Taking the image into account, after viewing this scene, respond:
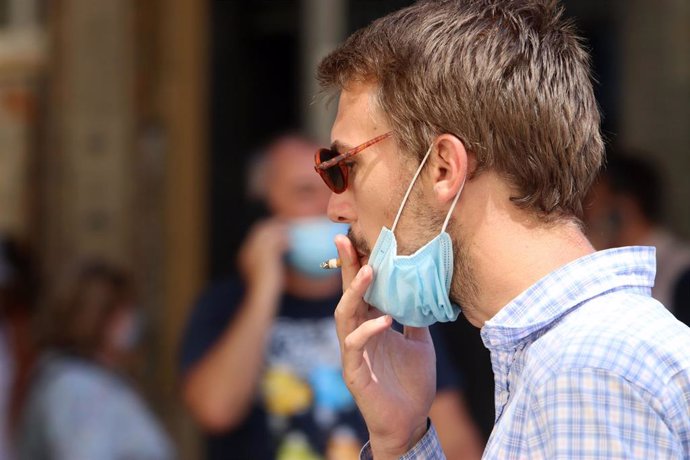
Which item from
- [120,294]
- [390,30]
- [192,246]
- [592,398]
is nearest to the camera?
[592,398]

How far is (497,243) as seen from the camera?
1.93 metres

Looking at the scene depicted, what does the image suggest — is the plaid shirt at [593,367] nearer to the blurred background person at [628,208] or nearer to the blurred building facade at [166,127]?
the blurred background person at [628,208]

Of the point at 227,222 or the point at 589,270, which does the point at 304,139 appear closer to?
the point at 227,222

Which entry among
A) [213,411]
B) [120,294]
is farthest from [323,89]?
[120,294]

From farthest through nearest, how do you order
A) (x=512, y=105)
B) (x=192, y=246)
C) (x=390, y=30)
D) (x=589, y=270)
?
(x=192, y=246) → (x=390, y=30) → (x=512, y=105) → (x=589, y=270)

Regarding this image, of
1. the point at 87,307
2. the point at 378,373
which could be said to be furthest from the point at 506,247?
the point at 87,307

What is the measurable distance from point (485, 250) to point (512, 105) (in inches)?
9.4

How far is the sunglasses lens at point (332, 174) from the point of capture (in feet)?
7.01

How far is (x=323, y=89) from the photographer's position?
227 cm

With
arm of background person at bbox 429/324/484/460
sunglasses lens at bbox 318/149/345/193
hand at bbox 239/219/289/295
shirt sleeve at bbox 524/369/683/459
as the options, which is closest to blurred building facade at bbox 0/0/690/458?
hand at bbox 239/219/289/295

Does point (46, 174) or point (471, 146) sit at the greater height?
point (471, 146)

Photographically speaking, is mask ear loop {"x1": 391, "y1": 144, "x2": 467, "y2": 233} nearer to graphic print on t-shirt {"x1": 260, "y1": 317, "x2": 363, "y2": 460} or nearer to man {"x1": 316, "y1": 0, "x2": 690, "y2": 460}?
man {"x1": 316, "y1": 0, "x2": 690, "y2": 460}

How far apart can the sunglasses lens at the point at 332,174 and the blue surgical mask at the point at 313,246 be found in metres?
2.07

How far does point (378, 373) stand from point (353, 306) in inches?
5.8
